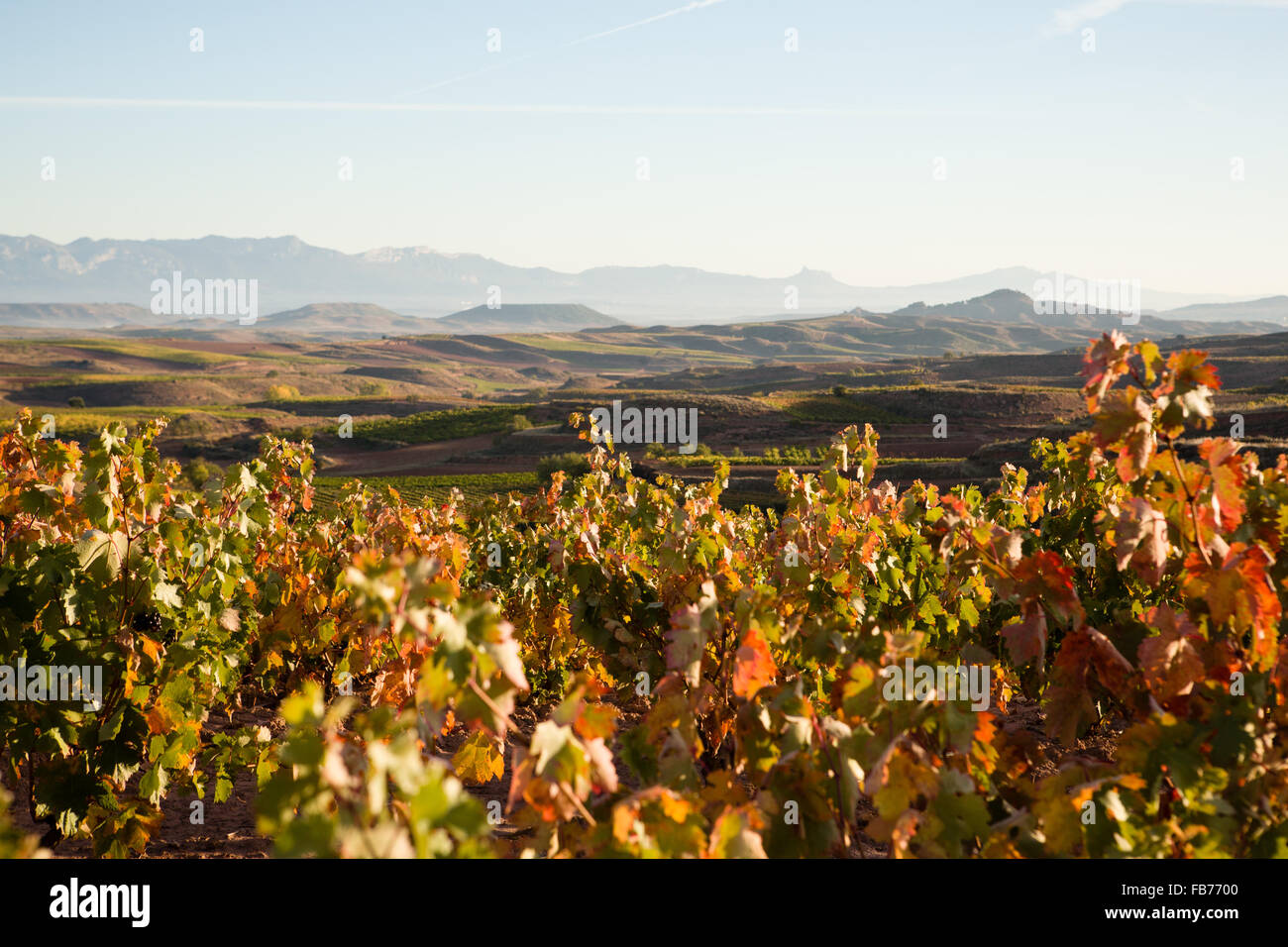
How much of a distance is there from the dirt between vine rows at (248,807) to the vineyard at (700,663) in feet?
0.21

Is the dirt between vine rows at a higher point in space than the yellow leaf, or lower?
lower

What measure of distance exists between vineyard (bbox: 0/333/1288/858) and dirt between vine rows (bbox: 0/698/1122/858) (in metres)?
0.06

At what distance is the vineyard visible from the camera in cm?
240

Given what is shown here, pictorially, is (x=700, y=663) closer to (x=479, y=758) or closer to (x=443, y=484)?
(x=479, y=758)

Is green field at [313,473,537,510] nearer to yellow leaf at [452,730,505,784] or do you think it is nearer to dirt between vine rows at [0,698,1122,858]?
dirt between vine rows at [0,698,1122,858]

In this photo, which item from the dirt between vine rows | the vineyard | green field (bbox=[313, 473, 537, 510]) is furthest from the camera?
green field (bbox=[313, 473, 537, 510])

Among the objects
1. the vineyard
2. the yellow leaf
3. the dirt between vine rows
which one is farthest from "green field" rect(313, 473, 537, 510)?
the yellow leaf

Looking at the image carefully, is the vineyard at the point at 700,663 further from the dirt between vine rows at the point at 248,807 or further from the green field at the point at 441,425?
the green field at the point at 441,425

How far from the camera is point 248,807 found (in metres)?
6.51

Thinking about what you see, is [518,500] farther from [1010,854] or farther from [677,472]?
Answer: [677,472]

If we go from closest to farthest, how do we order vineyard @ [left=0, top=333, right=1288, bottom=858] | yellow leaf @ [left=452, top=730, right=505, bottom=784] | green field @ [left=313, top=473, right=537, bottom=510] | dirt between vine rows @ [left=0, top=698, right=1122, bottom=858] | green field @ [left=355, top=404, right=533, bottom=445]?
vineyard @ [left=0, top=333, right=1288, bottom=858] → yellow leaf @ [left=452, top=730, right=505, bottom=784] → dirt between vine rows @ [left=0, top=698, right=1122, bottom=858] → green field @ [left=313, top=473, right=537, bottom=510] → green field @ [left=355, top=404, right=533, bottom=445]

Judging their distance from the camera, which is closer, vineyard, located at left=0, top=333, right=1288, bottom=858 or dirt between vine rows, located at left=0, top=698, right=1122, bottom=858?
vineyard, located at left=0, top=333, right=1288, bottom=858
